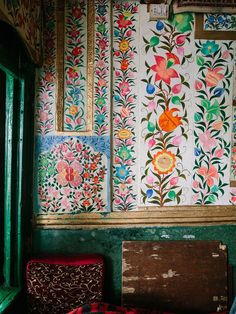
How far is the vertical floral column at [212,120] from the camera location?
209 centimetres

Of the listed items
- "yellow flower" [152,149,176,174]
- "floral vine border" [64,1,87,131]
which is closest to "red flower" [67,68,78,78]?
"floral vine border" [64,1,87,131]

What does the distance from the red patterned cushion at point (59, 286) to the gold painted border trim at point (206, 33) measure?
173 centimetres

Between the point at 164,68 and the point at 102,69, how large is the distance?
1.40ft

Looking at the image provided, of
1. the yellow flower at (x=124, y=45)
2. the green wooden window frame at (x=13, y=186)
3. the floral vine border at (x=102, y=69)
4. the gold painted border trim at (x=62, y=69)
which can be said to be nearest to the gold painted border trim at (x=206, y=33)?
the yellow flower at (x=124, y=45)

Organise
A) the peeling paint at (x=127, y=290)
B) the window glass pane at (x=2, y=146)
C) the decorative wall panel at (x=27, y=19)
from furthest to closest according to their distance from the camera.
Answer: the peeling paint at (x=127, y=290), the window glass pane at (x=2, y=146), the decorative wall panel at (x=27, y=19)

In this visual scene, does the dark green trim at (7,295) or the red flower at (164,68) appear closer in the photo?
the dark green trim at (7,295)

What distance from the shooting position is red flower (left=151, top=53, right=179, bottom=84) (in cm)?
207

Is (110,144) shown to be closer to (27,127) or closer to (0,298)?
(27,127)

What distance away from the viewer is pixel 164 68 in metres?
2.07

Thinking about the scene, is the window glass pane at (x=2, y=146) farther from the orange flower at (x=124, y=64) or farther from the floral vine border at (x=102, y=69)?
the orange flower at (x=124, y=64)

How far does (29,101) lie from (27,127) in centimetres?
18

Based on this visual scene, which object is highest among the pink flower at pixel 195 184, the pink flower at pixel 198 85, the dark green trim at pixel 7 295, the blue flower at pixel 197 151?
the pink flower at pixel 198 85

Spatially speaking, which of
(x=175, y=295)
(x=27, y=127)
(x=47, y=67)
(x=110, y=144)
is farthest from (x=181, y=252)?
(x=47, y=67)

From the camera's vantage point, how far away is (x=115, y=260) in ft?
6.66
